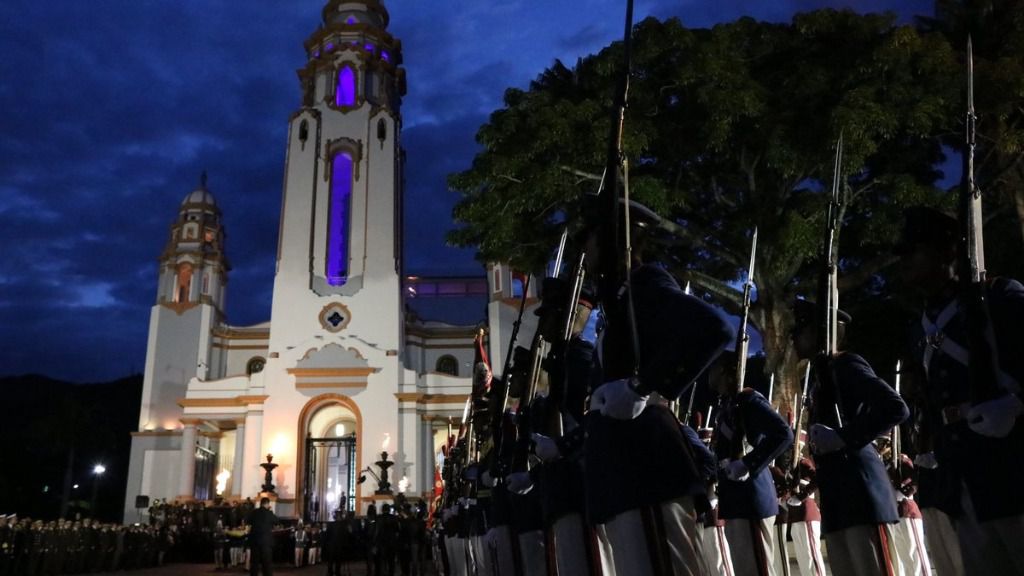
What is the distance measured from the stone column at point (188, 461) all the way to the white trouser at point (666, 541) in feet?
89.7

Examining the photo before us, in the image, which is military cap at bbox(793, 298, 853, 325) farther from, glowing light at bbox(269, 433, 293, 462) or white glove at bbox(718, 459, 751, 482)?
glowing light at bbox(269, 433, 293, 462)

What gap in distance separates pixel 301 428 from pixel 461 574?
61.0 feet

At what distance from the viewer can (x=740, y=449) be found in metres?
4.81

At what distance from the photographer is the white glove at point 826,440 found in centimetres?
382

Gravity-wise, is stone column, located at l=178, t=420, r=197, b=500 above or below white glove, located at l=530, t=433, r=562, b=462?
above

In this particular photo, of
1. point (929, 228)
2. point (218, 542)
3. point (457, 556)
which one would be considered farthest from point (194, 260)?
point (929, 228)

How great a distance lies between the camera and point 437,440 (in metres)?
30.9

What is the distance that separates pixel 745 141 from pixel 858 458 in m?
9.09

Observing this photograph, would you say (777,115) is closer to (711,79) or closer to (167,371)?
(711,79)

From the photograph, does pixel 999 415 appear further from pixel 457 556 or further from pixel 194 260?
pixel 194 260

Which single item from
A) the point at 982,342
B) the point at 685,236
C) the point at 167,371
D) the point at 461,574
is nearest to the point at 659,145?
the point at 685,236

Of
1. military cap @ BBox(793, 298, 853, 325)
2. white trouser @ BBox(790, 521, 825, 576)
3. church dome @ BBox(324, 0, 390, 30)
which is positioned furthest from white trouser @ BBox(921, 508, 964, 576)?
A: church dome @ BBox(324, 0, 390, 30)

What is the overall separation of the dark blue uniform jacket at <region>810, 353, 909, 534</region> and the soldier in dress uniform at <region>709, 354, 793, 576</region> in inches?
18.0

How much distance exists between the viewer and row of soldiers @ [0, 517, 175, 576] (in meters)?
14.6
